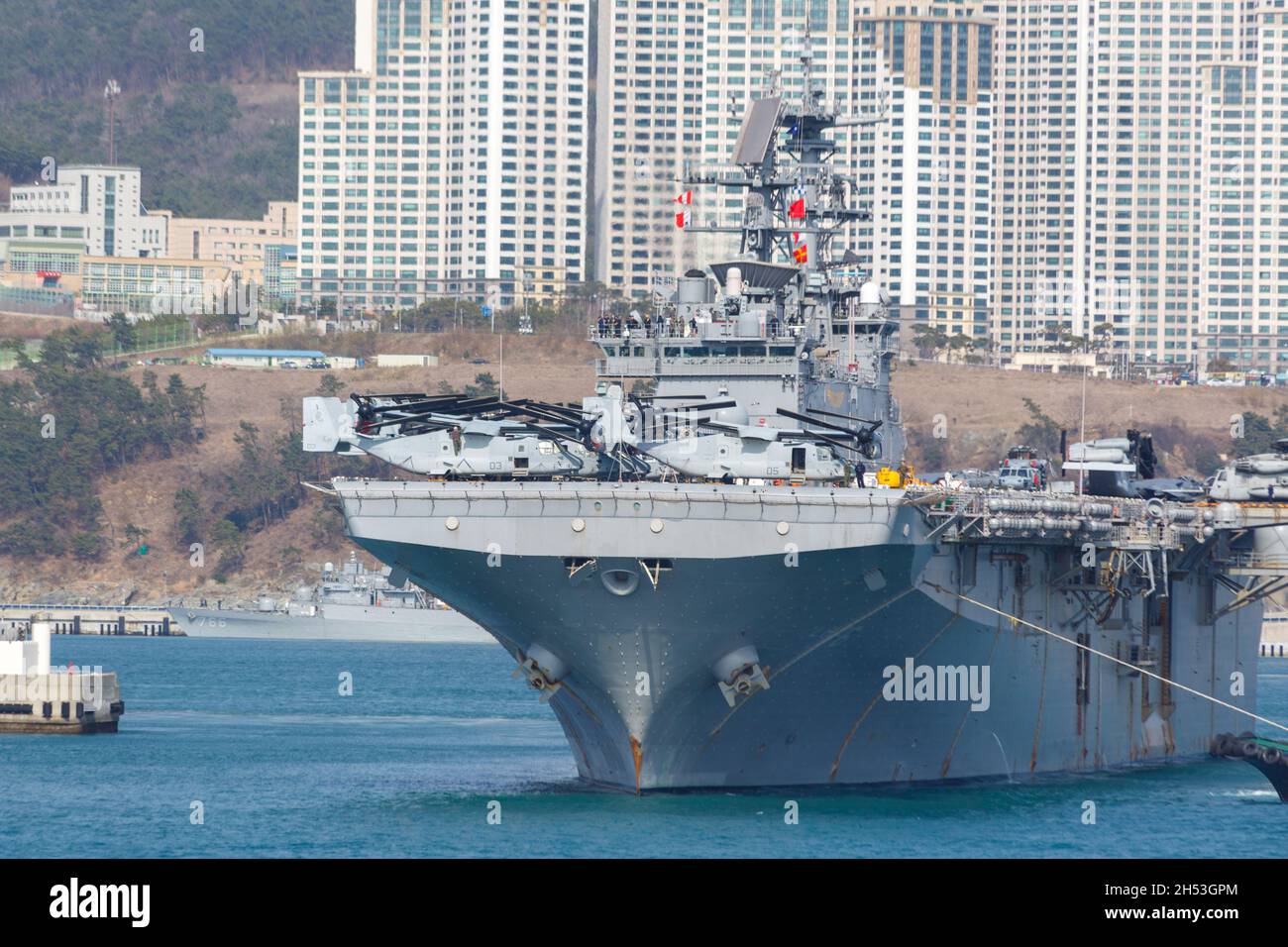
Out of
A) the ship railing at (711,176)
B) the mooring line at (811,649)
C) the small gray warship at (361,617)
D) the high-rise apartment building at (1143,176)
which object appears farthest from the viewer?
the high-rise apartment building at (1143,176)

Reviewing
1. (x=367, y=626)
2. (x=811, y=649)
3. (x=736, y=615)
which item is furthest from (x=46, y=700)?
(x=367, y=626)

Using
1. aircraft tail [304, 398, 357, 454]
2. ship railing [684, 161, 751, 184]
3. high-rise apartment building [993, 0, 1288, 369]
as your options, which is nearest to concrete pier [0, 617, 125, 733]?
aircraft tail [304, 398, 357, 454]

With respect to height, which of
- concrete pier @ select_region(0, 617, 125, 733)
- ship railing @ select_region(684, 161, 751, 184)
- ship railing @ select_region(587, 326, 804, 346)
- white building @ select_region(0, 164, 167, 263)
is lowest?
concrete pier @ select_region(0, 617, 125, 733)

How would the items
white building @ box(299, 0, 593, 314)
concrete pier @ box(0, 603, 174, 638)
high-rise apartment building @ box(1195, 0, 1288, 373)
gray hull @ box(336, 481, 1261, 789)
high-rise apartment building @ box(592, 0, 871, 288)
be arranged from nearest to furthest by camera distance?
gray hull @ box(336, 481, 1261, 789)
concrete pier @ box(0, 603, 174, 638)
high-rise apartment building @ box(592, 0, 871, 288)
white building @ box(299, 0, 593, 314)
high-rise apartment building @ box(1195, 0, 1288, 373)

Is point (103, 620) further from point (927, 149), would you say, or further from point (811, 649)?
point (811, 649)

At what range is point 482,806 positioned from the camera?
95.0 ft

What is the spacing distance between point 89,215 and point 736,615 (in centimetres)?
14426

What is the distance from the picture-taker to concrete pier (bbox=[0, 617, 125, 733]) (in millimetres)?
42562

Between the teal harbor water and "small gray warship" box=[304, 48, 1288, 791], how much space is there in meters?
0.93

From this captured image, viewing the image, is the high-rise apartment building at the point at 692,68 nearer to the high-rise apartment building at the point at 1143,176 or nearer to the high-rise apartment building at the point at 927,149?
the high-rise apartment building at the point at 927,149

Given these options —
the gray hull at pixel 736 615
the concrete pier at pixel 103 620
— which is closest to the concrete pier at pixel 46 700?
the gray hull at pixel 736 615

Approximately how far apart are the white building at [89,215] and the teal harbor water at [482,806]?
11895 centimetres

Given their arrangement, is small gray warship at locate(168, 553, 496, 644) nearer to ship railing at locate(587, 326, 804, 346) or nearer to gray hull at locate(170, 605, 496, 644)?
gray hull at locate(170, 605, 496, 644)

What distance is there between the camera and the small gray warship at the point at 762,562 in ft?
84.7
